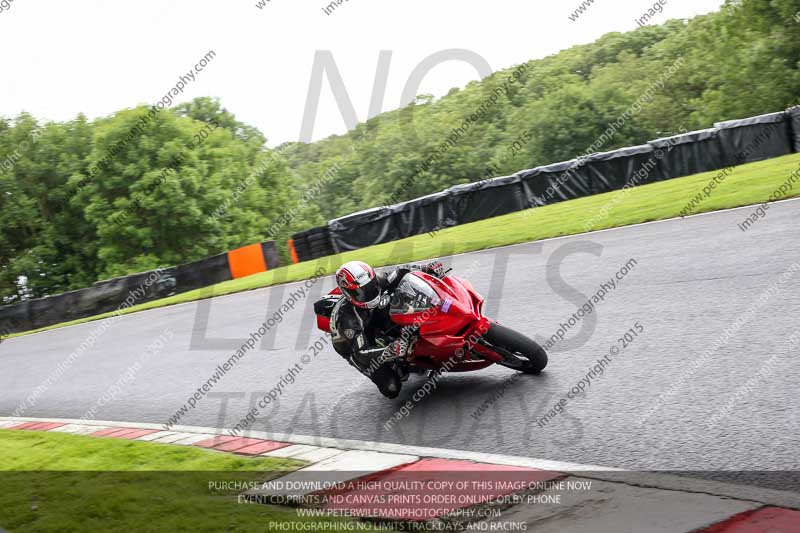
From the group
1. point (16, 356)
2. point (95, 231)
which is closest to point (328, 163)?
point (95, 231)

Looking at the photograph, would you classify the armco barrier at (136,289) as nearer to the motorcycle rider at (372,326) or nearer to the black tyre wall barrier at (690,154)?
the black tyre wall barrier at (690,154)

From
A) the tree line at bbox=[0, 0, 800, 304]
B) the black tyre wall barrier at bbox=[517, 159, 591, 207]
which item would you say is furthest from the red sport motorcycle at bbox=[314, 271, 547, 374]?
the tree line at bbox=[0, 0, 800, 304]

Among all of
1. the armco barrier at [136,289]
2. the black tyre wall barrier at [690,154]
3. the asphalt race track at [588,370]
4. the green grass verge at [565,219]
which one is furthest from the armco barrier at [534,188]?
the asphalt race track at [588,370]

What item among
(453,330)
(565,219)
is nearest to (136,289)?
(565,219)

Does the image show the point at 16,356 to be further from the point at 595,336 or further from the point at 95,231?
the point at 95,231

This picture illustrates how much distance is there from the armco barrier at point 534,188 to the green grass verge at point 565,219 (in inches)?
31.3

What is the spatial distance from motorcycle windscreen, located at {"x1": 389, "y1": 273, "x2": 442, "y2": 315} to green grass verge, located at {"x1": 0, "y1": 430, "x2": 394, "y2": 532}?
1792mm

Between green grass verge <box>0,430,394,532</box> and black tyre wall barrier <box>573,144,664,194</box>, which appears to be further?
black tyre wall barrier <box>573,144,664,194</box>

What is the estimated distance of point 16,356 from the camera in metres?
18.0

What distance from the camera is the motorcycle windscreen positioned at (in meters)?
7.45

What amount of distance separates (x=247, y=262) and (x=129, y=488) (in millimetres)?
19132

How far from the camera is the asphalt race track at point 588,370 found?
18.8 feet

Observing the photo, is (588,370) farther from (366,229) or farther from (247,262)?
(247,262)

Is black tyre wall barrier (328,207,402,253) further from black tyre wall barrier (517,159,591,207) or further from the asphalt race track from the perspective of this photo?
the asphalt race track
